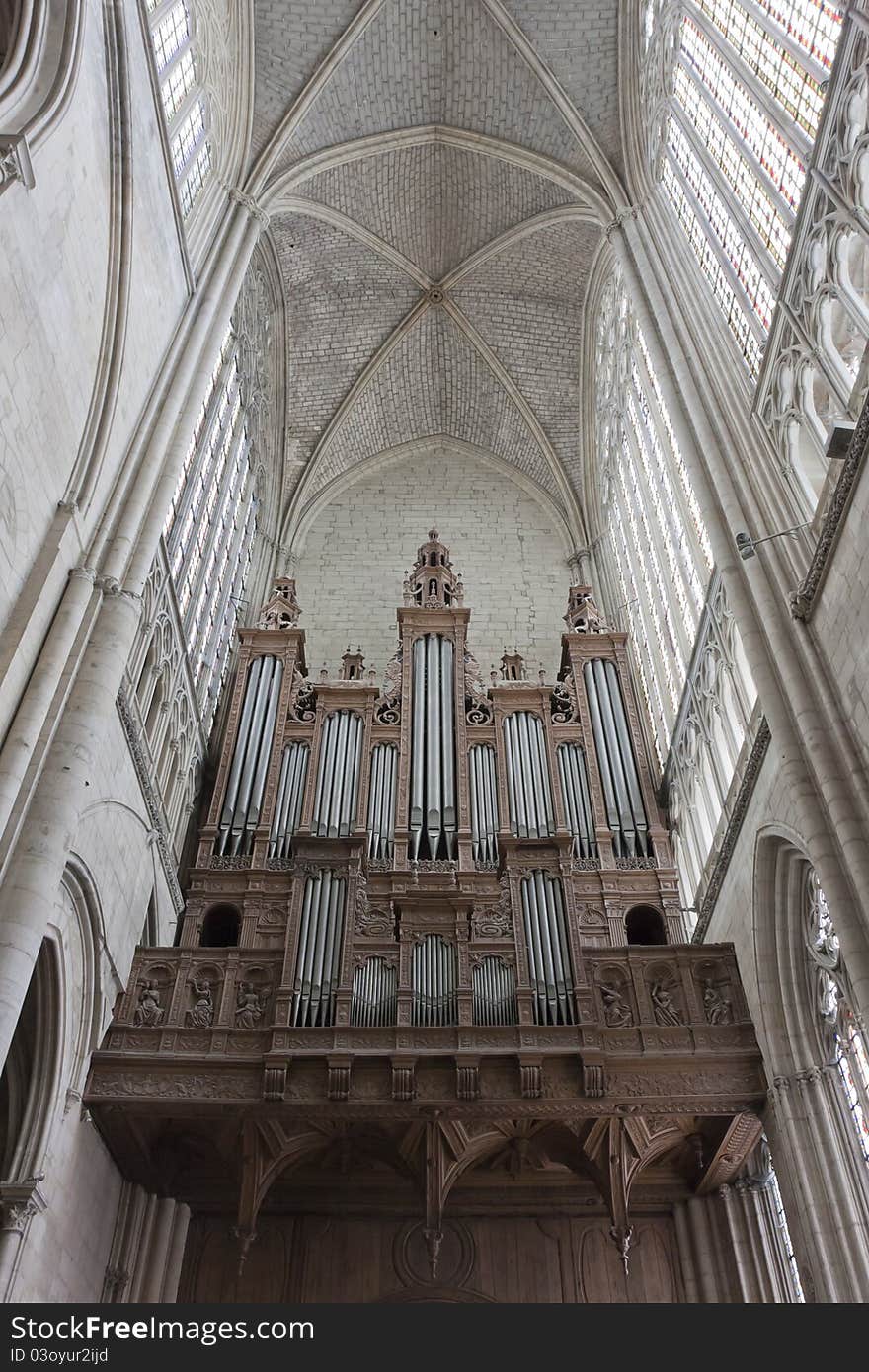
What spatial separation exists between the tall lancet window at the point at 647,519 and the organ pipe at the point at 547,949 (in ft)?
14.2

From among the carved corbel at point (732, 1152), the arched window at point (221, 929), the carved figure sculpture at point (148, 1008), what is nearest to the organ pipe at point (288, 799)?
the arched window at point (221, 929)

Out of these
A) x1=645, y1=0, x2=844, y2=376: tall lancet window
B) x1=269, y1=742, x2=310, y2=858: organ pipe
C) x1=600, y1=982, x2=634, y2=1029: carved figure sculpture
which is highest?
x1=645, y1=0, x2=844, y2=376: tall lancet window

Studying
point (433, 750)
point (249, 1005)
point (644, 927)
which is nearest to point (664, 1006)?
point (644, 927)

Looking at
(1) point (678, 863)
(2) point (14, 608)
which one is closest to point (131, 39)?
(2) point (14, 608)

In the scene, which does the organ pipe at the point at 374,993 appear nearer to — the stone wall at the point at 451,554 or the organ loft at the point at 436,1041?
the organ loft at the point at 436,1041

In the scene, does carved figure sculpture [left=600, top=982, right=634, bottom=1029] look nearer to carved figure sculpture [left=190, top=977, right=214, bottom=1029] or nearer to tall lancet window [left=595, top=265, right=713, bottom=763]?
carved figure sculpture [left=190, top=977, right=214, bottom=1029]

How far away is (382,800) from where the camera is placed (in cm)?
1530

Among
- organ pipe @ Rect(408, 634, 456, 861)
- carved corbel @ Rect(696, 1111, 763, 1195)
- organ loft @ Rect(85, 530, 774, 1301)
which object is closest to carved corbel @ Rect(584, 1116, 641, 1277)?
organ loft @ Rect(85, 530, 774, 1301)

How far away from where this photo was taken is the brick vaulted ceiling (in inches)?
741

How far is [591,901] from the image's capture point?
545 inches

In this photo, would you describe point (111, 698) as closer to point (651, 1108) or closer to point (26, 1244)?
point (26, 1244)

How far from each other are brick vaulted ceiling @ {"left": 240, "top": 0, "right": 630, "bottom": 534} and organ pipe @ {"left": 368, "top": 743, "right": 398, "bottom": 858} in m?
8.98

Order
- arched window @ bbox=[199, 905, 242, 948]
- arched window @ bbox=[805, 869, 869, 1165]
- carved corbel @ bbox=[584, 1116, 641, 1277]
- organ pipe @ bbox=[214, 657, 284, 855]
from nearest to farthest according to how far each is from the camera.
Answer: arched window @ bbox=[805, 869, 869, 1165] → carved corbel @ bbox=[584, 1116, 641, 1277] → arched window @ bbox=[199, 905, 242, 948] → organ pipe @ bbox=[214, 657, 284, 855]

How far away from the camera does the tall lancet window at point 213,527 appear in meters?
15.5
